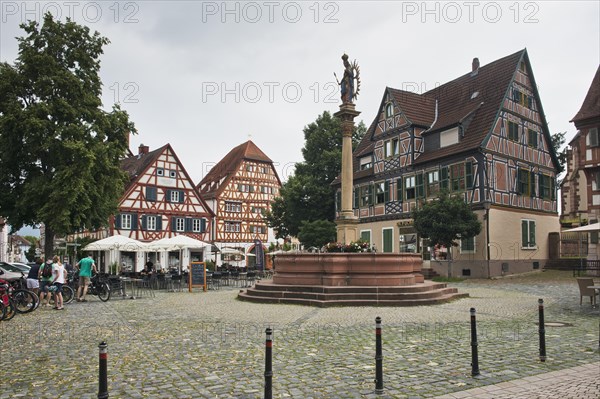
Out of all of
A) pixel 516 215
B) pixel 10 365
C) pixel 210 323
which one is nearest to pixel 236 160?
pixel 516 215

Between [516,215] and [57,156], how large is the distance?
25796mm

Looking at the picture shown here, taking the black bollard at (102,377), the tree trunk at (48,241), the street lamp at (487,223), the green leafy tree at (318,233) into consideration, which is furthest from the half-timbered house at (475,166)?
the black bollard at (102,377)

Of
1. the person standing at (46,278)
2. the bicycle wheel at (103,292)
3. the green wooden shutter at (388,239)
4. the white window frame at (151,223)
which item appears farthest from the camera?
the white window frame at (151,223)

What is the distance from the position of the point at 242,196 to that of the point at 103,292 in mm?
40062

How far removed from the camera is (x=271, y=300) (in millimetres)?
17312

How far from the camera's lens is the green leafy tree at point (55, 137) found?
2439cm

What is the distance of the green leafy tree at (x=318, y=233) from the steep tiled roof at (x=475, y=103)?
9.25 m

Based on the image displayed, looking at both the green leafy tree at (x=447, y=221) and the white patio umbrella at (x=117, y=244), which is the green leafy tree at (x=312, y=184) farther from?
the white patio umbrella at (x=117, y=244)

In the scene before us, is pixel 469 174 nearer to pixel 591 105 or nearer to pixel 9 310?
pixel 591 105

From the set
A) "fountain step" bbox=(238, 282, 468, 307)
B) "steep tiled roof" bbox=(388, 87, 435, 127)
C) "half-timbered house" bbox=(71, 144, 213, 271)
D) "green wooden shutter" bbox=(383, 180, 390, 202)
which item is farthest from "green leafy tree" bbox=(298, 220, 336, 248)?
"fountain step" bbox=(238, 282, 468, 307)

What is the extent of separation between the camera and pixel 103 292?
20047 mm

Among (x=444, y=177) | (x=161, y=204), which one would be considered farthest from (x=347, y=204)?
(x=161, y=204)

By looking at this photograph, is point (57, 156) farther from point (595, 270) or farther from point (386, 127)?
point (595, 270)

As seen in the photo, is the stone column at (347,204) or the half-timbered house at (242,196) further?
the half-timbered house at (242,196)
